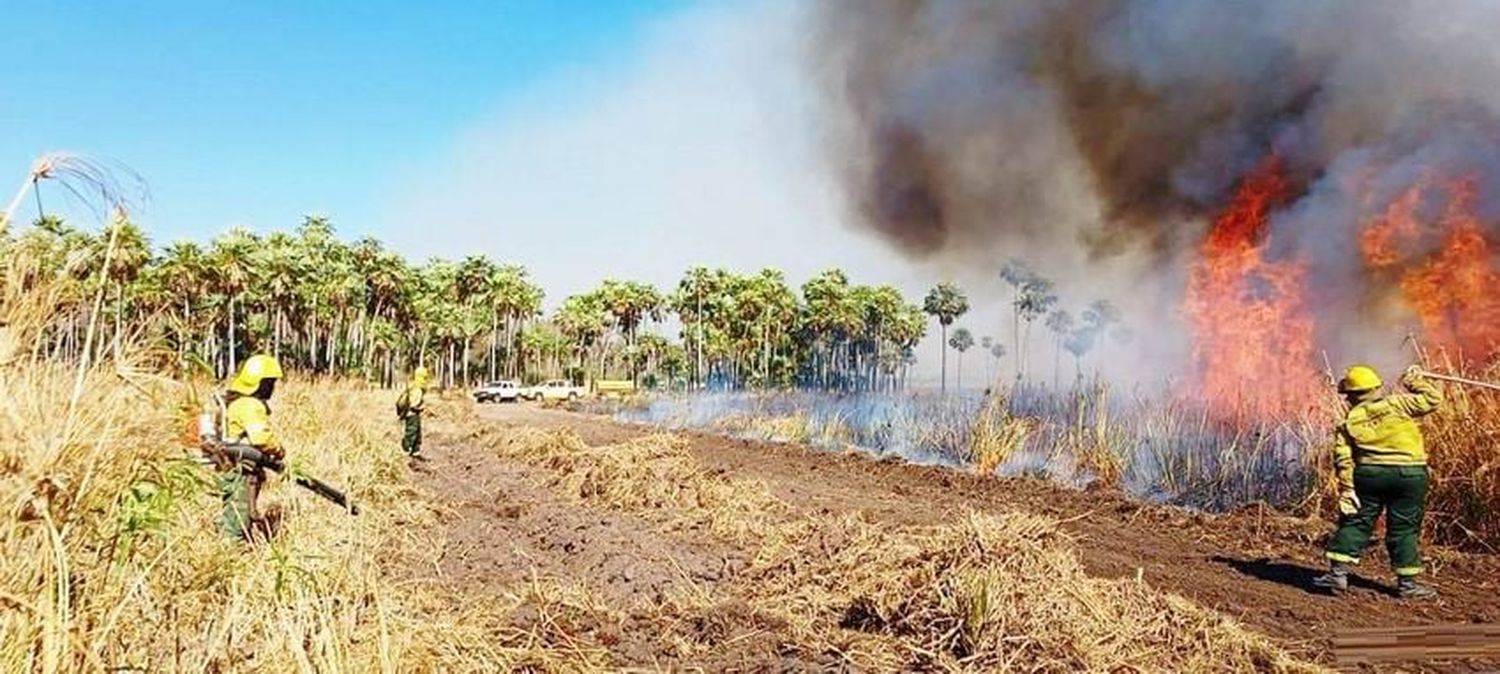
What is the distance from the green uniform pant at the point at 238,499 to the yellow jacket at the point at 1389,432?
7.48 m

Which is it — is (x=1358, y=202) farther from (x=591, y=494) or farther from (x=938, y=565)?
(x=938, y=565)

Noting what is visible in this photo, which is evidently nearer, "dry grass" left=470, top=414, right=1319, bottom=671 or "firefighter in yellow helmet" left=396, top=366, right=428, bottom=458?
"dry grass" left=470, top=414, right=1319, bottom=671

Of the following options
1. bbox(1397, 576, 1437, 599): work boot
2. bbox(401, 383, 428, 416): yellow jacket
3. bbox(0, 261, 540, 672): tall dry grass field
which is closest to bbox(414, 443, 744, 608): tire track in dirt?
bbox(0, 261, 540, 672): tall dry grass field

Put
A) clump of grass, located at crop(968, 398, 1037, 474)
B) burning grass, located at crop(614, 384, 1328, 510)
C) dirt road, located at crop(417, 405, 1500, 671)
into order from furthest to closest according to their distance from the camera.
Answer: clump of grass, located at crop(968, 398, 1037, 474)
burning grass, located at crop(614, 384, 1328, 510)
dirt road, located at crop(417, 405, 1500, 671)

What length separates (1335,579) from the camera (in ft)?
24.0

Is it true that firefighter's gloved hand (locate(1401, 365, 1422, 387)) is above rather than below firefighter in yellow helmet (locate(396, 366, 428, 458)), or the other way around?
above

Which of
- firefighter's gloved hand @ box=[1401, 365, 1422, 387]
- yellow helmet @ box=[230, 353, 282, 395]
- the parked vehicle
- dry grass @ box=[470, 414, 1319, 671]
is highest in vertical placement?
firefighter's gloved hand @ box=[1401, 365, 1422, 387]

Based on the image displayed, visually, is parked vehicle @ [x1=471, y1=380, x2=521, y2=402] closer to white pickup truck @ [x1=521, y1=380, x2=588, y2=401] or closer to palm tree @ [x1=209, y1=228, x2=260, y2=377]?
white pickup truck @ [x1=521, y1=380, x2=588, y2=401]

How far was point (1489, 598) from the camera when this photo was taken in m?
7.19

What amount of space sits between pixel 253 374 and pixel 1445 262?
1776 cm

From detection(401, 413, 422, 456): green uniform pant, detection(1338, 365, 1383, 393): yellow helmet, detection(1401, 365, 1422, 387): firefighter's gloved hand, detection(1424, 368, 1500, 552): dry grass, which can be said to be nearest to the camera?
detection(1401, 365, 1422, 387): firefighter's gloved hand

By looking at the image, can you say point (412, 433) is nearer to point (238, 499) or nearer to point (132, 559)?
point (238, 499)

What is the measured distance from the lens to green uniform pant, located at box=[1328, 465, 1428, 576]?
23.6ft

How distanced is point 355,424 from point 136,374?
43.8ft
